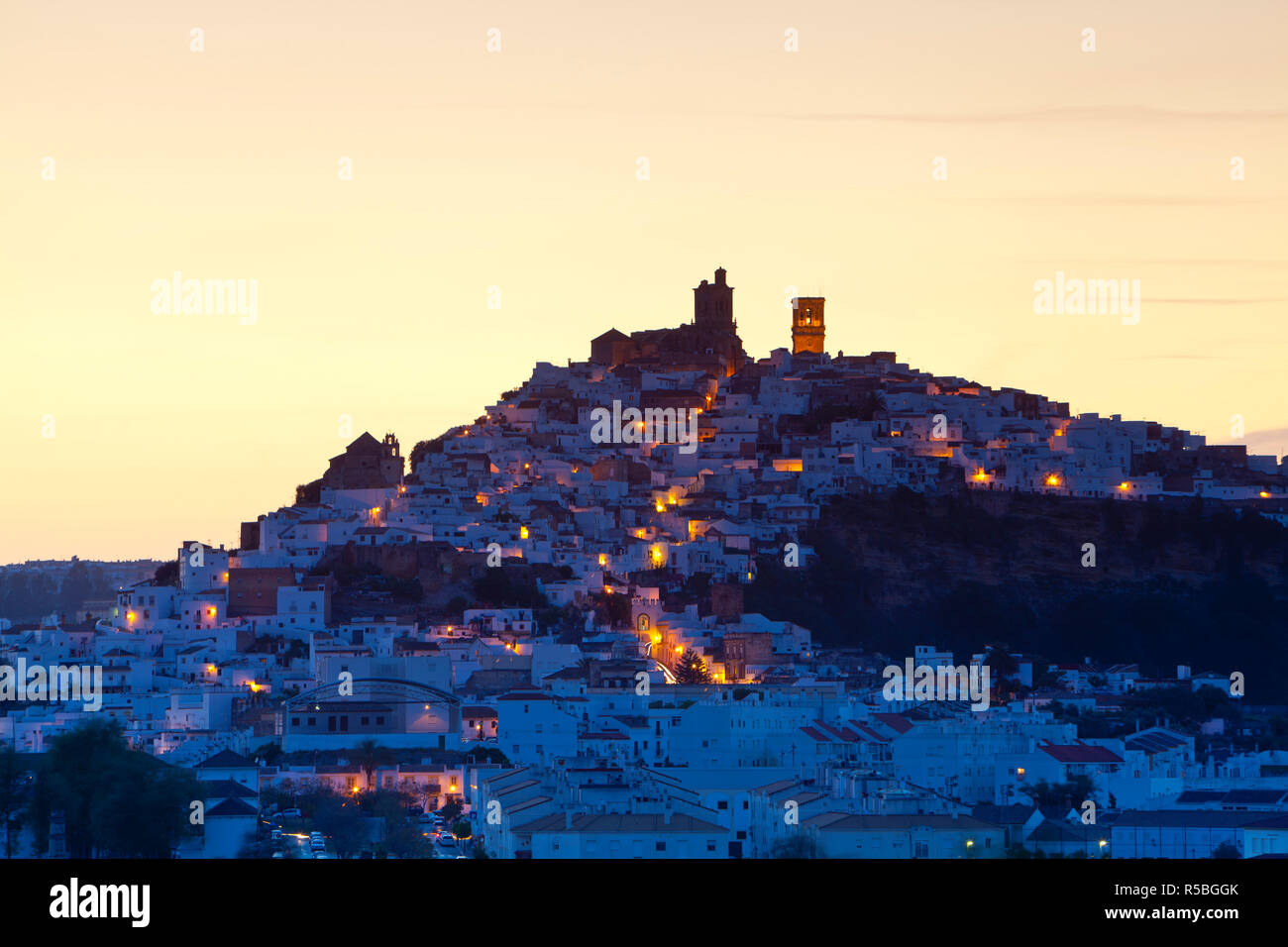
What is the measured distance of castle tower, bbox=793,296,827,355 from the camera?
78.2 meters

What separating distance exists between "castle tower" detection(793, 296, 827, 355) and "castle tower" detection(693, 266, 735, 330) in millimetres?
3387

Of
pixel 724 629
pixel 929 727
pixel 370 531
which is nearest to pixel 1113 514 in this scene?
pixel 724 629

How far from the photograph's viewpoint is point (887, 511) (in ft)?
194

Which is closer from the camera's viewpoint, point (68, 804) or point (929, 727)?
point (68, 804)

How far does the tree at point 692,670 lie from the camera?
45.7 m

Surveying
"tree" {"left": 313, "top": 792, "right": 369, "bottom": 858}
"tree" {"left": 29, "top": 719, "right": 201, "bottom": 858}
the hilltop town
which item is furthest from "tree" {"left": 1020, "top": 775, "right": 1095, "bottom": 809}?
"tree" {"left": 29, "top": 719, "right": 201, "bottom": 858}

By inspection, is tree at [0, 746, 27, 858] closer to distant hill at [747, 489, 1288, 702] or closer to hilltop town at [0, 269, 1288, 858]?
hilltop town at [0, 269, 1288, 858]

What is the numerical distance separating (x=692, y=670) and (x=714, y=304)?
31.3m

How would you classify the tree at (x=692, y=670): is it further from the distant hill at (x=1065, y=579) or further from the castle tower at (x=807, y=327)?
the castle tower at (x=807, y=327)

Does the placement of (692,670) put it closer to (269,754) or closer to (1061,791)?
(269,754)

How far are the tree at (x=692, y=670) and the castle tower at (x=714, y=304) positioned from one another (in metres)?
29.7

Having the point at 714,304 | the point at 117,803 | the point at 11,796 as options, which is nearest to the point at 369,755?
the point at 11,796
